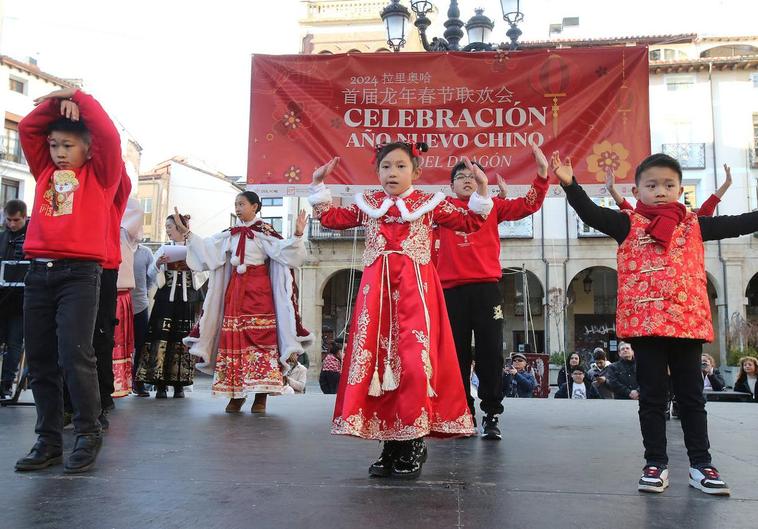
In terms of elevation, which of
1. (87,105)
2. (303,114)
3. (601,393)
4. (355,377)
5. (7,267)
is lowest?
(601,393)

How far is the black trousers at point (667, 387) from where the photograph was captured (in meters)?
3.12

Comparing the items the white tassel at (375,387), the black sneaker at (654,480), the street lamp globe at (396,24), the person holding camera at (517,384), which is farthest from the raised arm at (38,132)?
the person holding camera at (517,384)

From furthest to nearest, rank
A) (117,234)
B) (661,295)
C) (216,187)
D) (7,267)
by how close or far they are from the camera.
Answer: (216,187) < (7,267) < (117,234) < (661,295)

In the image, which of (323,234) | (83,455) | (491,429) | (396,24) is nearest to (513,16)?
A: (396,24)

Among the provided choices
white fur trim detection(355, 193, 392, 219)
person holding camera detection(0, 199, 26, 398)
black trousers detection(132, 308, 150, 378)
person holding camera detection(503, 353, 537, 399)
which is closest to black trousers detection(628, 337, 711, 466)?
white fur trim detection(355, 193, 392, 219)

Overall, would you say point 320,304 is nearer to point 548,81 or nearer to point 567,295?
point 567,295

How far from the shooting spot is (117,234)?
157 inches

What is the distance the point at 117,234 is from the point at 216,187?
38597 mm

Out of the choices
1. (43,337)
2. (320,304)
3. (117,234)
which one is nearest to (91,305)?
(43,337)

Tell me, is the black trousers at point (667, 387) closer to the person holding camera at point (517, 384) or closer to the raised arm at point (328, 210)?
the raised arm at point (328, 210)

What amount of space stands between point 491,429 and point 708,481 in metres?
1.67

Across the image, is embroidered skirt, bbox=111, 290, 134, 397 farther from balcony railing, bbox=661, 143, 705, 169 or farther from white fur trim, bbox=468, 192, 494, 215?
balcony railing, bbox=661, 143, 705, 169

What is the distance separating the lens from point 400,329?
3.30 metres

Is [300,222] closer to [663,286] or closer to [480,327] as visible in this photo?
[480,327]
